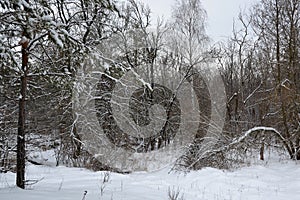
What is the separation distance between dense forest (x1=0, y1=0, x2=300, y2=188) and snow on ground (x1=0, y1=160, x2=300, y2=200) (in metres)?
0.64

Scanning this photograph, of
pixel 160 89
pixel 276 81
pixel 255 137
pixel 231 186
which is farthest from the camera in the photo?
pixel 160 89

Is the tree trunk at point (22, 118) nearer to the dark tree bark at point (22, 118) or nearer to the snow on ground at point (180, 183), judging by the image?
the dark tree bark at point (22, 118)

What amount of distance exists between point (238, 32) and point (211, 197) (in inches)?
376

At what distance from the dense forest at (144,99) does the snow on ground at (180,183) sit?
637 mm

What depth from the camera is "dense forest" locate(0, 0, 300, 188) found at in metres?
6.75

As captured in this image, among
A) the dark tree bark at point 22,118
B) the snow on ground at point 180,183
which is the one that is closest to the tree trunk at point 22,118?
the dark tree bark at point 22,118

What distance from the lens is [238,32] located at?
13.3m

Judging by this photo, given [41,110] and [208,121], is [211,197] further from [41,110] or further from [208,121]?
[41,110]

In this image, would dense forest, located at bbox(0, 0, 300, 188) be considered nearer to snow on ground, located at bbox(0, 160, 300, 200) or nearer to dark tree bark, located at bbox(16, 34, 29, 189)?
dark tree bark, located at bbox(16, 34, 29, 189)

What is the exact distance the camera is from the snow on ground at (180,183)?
17.9 ft

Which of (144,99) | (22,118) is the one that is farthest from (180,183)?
(144,99)

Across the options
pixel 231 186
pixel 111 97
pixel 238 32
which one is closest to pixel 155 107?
pixel 111 97

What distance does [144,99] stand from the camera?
43.1 ft

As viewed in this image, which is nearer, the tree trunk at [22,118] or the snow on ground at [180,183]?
the tree trunk at [22,118]
